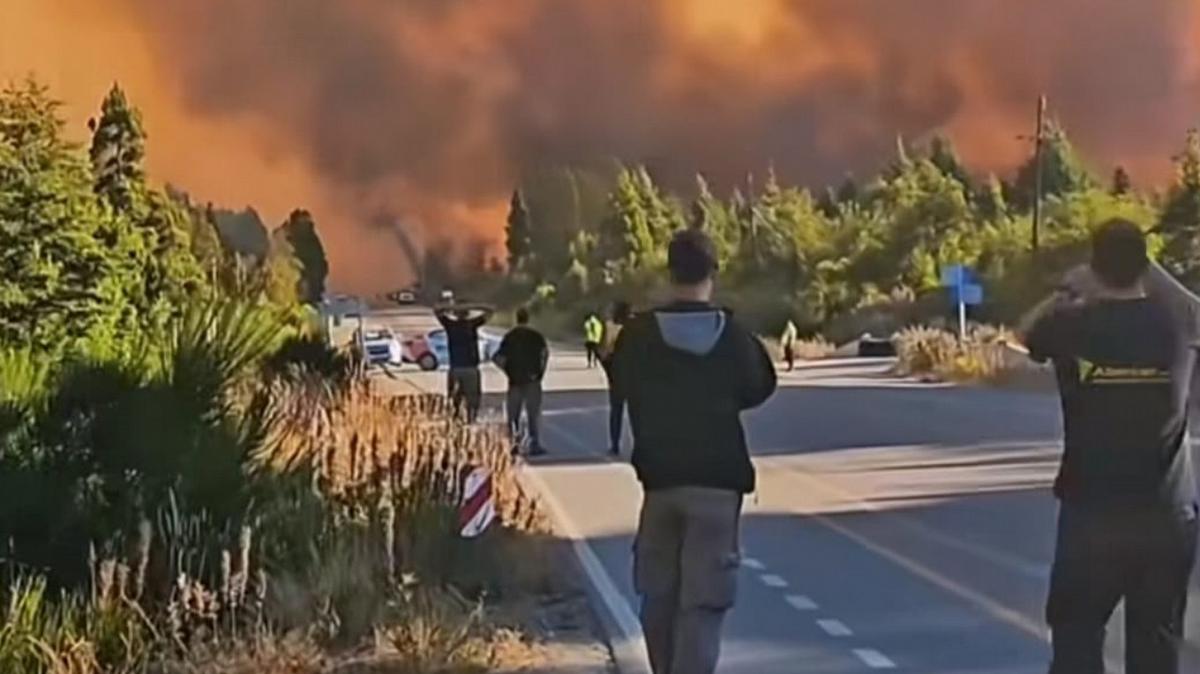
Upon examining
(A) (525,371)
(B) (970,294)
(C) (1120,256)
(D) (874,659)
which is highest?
(B) (970,294)

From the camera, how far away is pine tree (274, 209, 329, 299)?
38000mm

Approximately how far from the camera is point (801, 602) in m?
10.8

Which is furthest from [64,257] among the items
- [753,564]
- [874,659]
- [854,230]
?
[854,230]

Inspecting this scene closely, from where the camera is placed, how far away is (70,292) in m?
19.9

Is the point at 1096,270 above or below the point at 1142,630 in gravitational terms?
above

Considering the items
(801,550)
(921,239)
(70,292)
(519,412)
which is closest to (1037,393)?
(519,412)

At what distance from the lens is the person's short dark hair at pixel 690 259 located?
22.9 ft

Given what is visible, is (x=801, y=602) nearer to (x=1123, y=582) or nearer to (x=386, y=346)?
(x=1123, y=582)

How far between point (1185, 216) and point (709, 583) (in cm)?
4773

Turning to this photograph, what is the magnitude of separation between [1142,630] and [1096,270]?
43.4 inches

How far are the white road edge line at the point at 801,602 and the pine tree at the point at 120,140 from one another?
2137 centimetres

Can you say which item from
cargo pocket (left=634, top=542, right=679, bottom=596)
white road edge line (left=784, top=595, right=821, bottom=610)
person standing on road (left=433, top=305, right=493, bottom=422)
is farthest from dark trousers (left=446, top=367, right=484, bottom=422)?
cargo pocket (left=634, top=542, right=679, bottom=596)

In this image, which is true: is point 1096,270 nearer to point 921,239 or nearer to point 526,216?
point 526,216

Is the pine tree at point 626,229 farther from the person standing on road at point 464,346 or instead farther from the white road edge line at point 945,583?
the white road edge line at point 945,583
